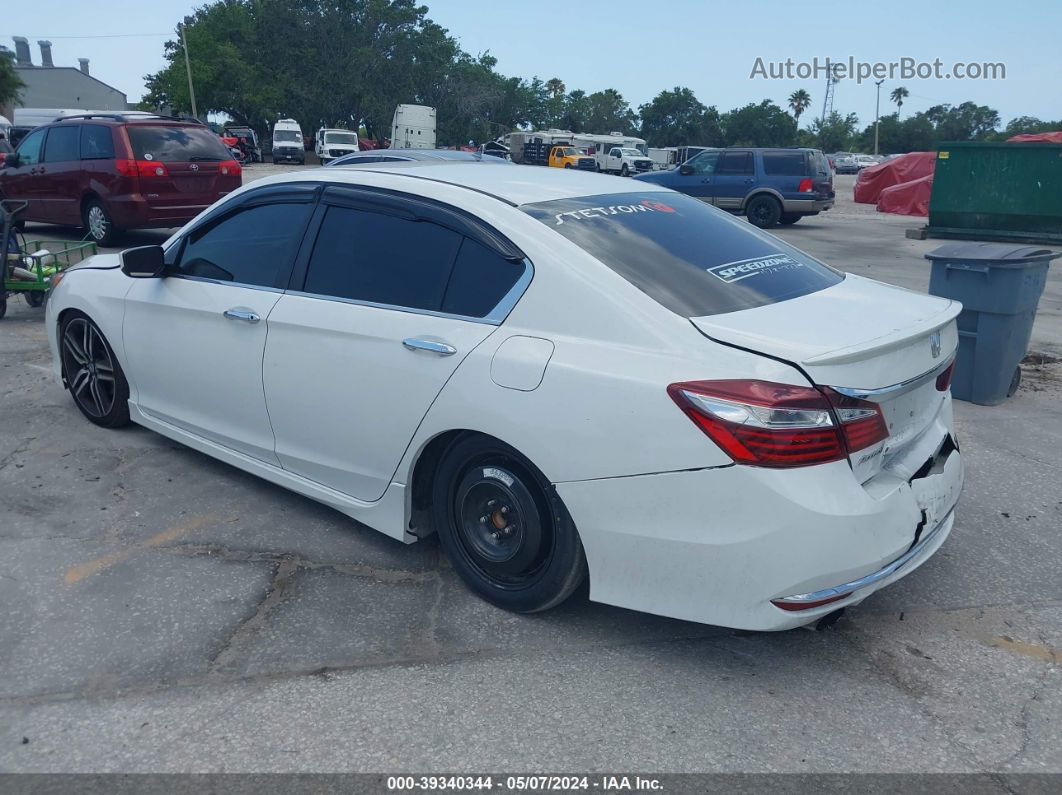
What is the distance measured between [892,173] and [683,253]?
26.0m

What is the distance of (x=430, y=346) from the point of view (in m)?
3.43

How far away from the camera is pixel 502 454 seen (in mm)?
3297

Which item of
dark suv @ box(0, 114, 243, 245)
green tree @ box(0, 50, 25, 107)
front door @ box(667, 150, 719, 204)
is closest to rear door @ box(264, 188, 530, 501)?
dark suv @ box(0, 114, 243, 245)

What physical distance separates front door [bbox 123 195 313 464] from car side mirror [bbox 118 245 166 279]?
0.07 meters

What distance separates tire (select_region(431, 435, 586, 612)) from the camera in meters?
3.22

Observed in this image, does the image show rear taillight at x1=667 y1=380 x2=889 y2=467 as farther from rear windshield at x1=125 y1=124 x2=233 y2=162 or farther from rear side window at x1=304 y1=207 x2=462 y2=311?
rear windshield at x1=125 y1=124 x2=233 y2=162

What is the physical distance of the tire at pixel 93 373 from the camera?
17.0 feet

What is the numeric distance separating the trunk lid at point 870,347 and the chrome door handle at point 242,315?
2080 mm

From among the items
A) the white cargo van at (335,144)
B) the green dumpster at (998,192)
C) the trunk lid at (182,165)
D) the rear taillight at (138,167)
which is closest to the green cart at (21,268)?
the rear taillight at (138,167)

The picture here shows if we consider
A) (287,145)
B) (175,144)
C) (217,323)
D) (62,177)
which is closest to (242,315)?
(217,323)

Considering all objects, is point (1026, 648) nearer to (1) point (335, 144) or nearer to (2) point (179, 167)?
(2) point (179, 167)

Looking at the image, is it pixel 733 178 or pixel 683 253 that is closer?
pixel 683 253

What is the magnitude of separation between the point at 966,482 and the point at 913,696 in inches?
87.4

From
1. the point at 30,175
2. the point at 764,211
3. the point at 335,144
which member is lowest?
the point at 764,211
